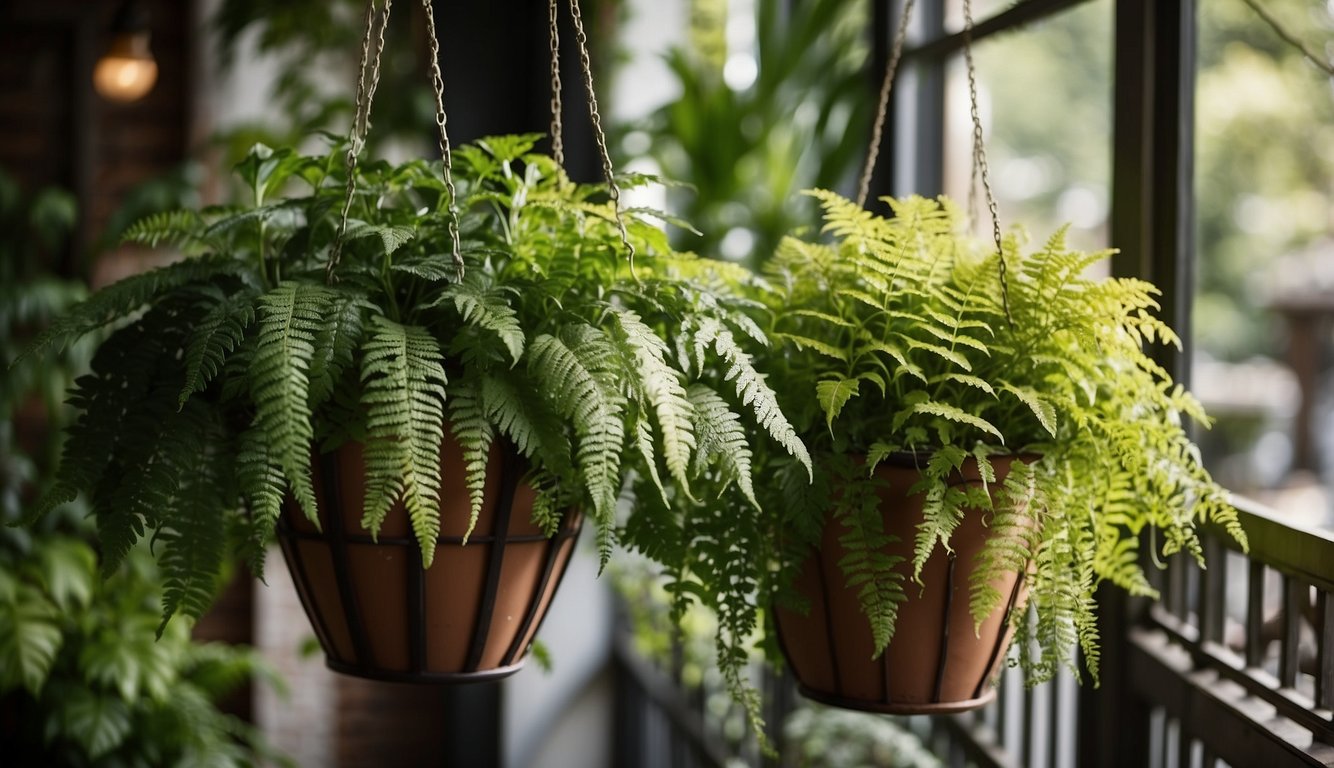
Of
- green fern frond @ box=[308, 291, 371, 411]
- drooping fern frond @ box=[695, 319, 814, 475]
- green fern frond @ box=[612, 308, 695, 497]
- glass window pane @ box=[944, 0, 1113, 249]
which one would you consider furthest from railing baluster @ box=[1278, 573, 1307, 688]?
glass window pane @ box=[944, 0, 1113, 249]

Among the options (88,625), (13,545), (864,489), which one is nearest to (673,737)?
(88,625)

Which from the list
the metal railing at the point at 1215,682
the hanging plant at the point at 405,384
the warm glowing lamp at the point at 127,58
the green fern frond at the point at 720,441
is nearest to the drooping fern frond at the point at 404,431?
the hanging plant at the point at 405,384

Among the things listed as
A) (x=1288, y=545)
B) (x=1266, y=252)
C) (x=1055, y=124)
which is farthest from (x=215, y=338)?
(x=1266, y=252)

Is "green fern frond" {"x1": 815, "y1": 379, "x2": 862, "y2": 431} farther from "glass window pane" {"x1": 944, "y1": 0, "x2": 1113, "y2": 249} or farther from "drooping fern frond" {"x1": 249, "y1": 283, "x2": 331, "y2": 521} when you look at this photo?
"glass window pane" {"x1": 944, "y1": 0, "x2": 1113, "y2": 249}

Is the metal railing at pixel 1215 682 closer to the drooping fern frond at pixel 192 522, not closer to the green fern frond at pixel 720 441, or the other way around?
the green fern frond at pixel 720 441

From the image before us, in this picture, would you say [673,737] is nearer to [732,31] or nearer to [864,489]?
[732,31]

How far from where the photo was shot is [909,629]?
100 centimetres

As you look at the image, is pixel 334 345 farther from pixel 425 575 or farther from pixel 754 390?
pixel 754 390

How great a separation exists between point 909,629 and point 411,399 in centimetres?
49

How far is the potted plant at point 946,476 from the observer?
95 centimetres

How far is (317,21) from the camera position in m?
3.14

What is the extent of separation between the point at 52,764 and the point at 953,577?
2571 mm

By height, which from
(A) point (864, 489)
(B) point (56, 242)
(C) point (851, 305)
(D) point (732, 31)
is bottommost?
(A) point (864, 489)

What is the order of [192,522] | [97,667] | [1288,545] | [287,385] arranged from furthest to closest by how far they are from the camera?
1. [97,667]
2. [1288,545]
3. [192,522]
4. [287,385]
